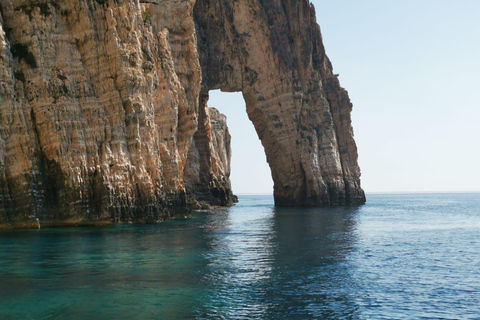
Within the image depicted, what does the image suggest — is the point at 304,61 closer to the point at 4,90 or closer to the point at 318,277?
the point at 4,90

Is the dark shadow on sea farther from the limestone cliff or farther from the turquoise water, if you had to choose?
the limestone cliff

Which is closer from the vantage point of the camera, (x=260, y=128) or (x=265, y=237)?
(x=265, y=237)

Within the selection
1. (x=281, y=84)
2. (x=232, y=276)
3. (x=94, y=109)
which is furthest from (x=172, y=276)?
(x=281, y=84)

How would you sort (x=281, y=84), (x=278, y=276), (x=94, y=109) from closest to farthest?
(x=278, y=276)
(x=94, y=109)
(x=281, y=84)

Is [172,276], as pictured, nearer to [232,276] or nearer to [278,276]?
[232,276]

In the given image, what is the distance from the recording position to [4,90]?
117 ft

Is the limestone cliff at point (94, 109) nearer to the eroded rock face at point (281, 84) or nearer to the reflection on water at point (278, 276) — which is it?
the reflection on water at point (278, 276)

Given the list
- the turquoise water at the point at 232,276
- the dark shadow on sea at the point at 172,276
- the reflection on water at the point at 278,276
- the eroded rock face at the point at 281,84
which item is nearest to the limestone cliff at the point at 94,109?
the turquoise water at the point at 232,276

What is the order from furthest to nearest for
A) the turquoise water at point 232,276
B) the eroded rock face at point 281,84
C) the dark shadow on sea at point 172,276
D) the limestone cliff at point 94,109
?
the eroded rock face at point 281,84 → the limestone cliff at point 94,109 → the turquoise water at point 232,276 → the dark shadow on sea at point 172,276

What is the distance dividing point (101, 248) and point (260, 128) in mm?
56776

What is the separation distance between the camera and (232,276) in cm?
2153

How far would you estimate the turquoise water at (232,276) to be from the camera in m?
16.2

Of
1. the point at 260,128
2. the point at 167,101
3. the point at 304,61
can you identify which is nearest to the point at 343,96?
the point at 304,61

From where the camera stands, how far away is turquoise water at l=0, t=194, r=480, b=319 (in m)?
16.2
